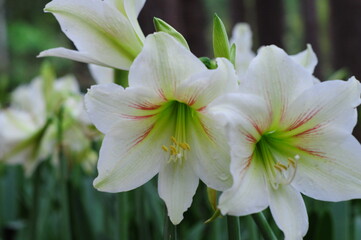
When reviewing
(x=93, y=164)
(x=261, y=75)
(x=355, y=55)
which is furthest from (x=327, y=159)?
(x=355, y=55)

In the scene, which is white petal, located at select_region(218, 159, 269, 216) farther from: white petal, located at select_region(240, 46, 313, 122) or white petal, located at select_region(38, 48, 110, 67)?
white petal, located at select_region(38, 48, 110, 67)

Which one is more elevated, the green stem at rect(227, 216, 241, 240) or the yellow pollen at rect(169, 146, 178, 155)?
the yellow pollen at rect(169, 146, 178, 155)

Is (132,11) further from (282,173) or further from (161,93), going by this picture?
(282,173)

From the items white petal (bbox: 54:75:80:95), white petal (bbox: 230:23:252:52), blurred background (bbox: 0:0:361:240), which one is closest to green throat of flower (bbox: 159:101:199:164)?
blurred background (bbox: 0:0:361:240)

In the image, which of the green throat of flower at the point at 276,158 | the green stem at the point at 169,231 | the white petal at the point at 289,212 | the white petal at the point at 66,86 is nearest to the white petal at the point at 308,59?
the green throat of flower at the point at 276,158

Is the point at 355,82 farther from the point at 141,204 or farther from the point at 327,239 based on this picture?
the point at 141,204

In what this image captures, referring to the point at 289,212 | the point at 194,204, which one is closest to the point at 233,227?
the point at 289,212

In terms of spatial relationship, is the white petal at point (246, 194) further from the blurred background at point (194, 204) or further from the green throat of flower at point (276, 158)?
the blurred background at point (194, 204)

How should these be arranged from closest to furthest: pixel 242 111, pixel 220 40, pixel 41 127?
pixel 242 111 < pixel 220 40 < pixel 41 127
